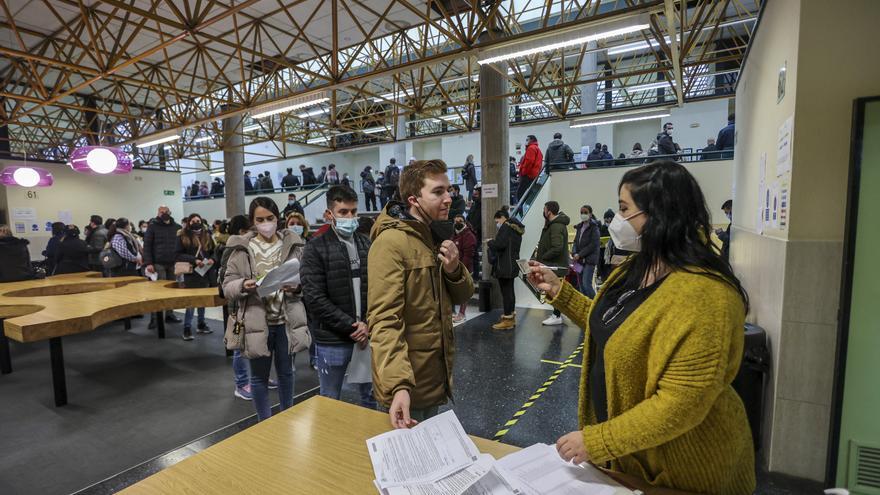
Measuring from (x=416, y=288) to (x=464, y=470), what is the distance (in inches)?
25.5

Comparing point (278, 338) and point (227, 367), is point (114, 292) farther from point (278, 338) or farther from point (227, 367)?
point (278, 338)

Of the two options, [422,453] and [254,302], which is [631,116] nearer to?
[254,302]

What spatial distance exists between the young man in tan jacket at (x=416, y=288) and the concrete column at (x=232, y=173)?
12.3m

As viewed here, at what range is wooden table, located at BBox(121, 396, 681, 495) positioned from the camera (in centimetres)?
98

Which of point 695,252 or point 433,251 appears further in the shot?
point 433,251

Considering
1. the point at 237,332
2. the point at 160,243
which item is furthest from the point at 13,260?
the point at 237,332

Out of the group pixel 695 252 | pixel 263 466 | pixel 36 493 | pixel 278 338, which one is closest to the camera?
pixel 695 252

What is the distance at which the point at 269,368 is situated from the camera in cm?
250

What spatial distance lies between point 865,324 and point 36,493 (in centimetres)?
442

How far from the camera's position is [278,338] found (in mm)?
2639

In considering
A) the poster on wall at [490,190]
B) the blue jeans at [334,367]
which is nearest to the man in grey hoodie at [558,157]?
the poster on wall at [490,190]

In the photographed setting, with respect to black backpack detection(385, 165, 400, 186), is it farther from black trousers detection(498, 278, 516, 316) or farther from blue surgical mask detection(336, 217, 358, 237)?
blue surgical mask detection(336, 217, 358, 237)

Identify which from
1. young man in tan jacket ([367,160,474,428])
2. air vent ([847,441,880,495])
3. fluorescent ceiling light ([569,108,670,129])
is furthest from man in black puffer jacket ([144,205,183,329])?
fluorescent ceiling light ([569,108,670,129])

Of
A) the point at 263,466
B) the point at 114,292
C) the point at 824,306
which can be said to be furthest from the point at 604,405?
the point at 114,292
